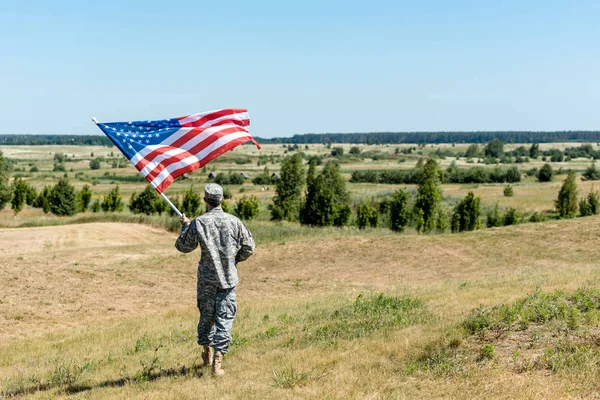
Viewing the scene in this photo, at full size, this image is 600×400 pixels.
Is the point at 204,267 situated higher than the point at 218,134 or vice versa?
the point at 218,134

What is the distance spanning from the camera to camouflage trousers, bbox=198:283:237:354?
7355 mm

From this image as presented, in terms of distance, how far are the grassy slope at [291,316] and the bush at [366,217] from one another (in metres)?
19.8

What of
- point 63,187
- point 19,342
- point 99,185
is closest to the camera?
point 19,342

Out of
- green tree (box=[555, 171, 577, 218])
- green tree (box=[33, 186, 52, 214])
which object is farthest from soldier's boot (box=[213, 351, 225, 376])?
green tree (box=[33, 186, 52, 214])

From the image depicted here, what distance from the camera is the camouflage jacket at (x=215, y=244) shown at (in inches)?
286

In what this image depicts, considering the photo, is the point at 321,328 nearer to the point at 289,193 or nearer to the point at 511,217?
the point at 511,217

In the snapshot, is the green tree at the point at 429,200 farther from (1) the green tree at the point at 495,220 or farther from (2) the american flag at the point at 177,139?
(2) the american flag at the point at 177,139

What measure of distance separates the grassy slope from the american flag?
8.60ft

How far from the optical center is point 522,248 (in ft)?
82.0

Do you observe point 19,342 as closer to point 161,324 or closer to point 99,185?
point 161,324

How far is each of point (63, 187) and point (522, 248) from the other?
44070 mm

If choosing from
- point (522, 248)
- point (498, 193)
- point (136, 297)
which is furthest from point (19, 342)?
point (498, 193)

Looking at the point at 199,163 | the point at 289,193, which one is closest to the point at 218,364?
the point at 199,163

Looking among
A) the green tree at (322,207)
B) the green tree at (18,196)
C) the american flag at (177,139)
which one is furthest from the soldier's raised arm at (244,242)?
the green tree at (18,196)
